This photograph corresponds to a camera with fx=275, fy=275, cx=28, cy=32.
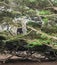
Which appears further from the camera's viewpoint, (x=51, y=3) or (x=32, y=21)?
(x=32, y=21)

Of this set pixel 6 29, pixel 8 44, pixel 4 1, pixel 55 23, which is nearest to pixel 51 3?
pixel 55 23

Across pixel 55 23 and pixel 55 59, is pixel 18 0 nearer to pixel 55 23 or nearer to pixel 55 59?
pixel 55 23

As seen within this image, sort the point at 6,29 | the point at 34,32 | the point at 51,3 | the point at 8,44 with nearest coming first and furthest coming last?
the point at 51,3
the point at 34,32
the point at 6,29
the point at 8,44

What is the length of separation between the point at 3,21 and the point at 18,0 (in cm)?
81

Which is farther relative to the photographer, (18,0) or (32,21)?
(32,21)

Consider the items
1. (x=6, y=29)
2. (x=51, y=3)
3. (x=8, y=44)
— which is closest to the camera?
(x=51, y=3)

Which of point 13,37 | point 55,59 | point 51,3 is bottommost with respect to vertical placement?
point 55,59

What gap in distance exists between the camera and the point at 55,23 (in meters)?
7.50

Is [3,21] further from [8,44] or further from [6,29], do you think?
[8,44]

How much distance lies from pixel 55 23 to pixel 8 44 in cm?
216

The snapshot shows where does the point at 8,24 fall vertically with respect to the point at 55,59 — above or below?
above

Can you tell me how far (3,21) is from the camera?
7.59 m

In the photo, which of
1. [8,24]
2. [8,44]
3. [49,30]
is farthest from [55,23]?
[8,44]

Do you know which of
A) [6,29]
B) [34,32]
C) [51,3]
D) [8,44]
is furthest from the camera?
[8,44]
